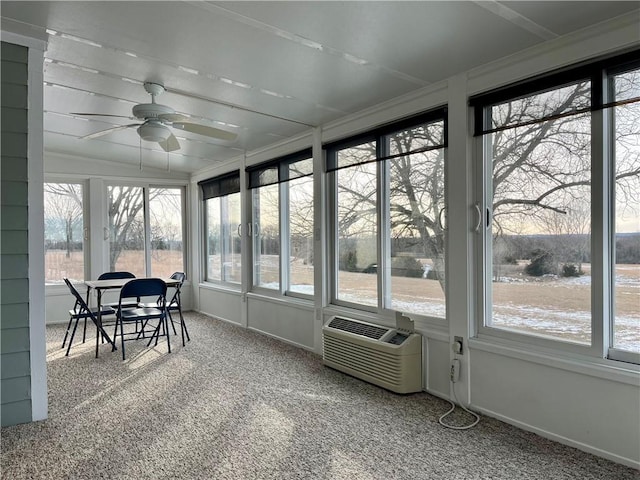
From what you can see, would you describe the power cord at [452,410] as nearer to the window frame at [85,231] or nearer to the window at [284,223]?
the window at [284,223]

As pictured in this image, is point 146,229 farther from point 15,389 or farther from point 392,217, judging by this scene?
point 392,217

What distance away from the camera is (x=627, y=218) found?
234cm

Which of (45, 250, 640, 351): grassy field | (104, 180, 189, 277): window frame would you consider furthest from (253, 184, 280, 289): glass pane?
(104, 180, 189, 277): window frame

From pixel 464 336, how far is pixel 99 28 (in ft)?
9.92

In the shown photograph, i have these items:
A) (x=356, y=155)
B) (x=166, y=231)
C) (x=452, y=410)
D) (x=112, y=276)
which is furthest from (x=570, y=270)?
(x=166, y=231)

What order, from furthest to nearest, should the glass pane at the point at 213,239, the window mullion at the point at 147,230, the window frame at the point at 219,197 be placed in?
the window mullion at the point at 147,230
the glass pane at the point at 213,239
the window frame at the point at 219,197

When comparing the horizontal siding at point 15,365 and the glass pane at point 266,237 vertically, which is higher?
the glass pane at point 266,237

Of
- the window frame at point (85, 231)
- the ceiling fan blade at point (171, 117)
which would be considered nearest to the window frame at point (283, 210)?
the ceiling fan blade at point (171, 117)

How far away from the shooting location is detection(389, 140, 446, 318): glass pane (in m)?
3.37

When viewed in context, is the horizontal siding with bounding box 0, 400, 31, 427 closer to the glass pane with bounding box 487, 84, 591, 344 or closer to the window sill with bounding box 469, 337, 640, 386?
the window sill with bounding box 469, 337, 640, 386

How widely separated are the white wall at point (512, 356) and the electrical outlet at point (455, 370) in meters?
0.04

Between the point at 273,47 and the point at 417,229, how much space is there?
174 cm

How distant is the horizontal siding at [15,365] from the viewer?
Answer: 268 cm

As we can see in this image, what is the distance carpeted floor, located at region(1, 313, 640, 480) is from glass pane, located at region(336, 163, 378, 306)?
796 millimetres
